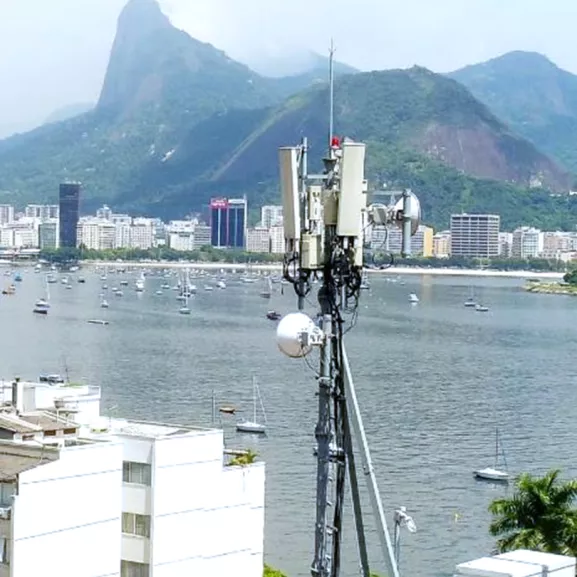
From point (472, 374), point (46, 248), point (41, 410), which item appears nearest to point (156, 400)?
point (472, 374)

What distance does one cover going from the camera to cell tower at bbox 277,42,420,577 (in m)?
2.95

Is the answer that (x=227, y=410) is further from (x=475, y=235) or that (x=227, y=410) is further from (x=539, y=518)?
(x=475, y=235)

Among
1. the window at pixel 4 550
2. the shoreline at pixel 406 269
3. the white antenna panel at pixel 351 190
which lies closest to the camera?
the white antenna panel at pixel 351 190

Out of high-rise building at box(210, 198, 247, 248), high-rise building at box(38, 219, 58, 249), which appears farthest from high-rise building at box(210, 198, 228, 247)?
high-rise building at box(38, 219, 58, 249)

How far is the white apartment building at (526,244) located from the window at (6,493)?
77488 millimetres

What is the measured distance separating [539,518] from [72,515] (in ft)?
6.67

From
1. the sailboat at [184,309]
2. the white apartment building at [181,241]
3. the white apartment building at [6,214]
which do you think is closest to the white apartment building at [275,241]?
the white apartment building at [181,241]

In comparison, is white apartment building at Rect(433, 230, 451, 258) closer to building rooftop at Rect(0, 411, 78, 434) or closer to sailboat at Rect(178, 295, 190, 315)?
sailboat at Rect(178, 295, 190, 315)

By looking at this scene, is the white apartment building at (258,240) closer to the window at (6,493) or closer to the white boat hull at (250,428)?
the white boat hull at (250,428)

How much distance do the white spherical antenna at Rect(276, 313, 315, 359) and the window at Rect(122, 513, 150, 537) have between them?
3.57m

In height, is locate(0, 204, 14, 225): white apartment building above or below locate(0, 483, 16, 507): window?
above

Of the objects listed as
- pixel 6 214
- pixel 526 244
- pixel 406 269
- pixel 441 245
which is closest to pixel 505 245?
pixel 526 244

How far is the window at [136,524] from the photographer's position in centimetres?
638

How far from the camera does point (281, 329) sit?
2.94 m
